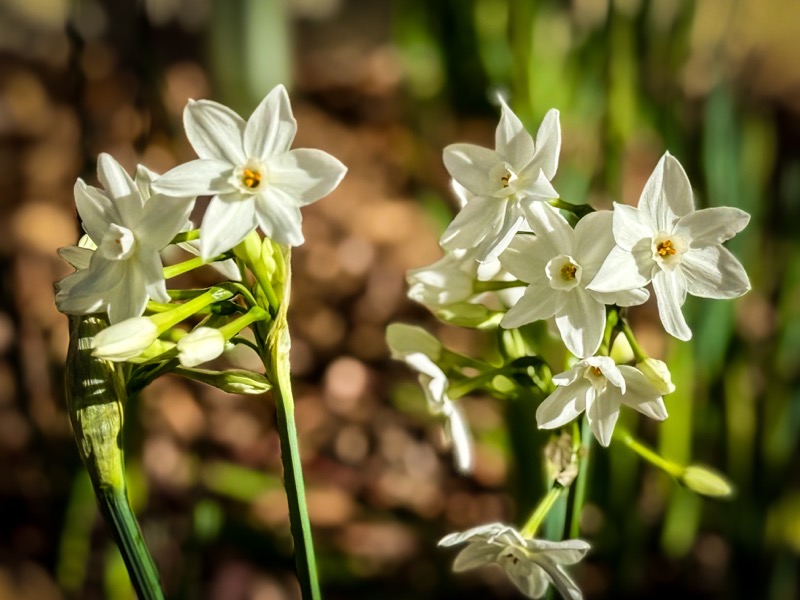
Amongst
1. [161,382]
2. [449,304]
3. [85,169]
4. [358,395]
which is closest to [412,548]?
[358,395]

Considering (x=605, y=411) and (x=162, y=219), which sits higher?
(x=162, y=219)

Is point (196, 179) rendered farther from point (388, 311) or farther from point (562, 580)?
point (388, 311)

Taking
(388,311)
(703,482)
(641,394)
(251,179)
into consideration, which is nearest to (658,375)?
(641,394)

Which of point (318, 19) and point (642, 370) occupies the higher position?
point (318, 19)

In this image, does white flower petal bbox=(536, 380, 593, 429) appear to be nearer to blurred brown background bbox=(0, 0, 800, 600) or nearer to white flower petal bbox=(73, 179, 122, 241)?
white flower petal bbox=(73, 179, 122, 241)

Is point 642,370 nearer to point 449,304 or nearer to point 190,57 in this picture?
point 449,304

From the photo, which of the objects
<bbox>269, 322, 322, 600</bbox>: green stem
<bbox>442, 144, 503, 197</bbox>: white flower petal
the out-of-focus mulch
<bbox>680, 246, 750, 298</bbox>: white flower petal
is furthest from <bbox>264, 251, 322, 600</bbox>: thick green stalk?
the out-of-focus mulch
